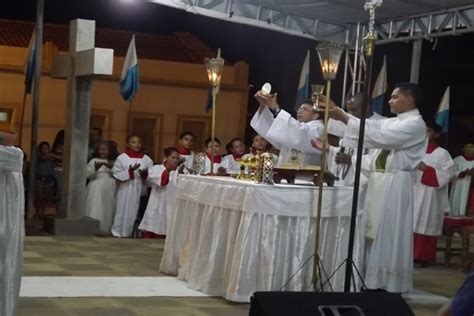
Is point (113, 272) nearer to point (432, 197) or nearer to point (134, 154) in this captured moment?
point (134, 154)

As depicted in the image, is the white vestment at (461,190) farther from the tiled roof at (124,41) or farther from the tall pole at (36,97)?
the tiled roof at (124,41)

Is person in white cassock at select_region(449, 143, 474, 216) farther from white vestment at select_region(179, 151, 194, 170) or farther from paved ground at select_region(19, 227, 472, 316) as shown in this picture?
white vestment at select_region(179, 151, 194, 170)

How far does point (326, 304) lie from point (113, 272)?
425 cm

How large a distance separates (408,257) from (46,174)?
7.53 m

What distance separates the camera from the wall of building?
17.3m

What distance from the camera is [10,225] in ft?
16.1

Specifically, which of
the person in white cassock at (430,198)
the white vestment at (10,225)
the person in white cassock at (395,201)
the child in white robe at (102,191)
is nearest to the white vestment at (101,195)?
the child in white robe at (102,191)

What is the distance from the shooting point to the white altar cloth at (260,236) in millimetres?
6910

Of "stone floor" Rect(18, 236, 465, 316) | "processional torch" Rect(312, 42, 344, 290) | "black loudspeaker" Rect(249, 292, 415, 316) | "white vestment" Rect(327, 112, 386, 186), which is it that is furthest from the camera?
"white vestment" Rect(327, 112, 386, 186)

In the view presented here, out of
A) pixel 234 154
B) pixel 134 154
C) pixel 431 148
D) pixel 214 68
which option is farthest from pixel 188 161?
pixel 214 68

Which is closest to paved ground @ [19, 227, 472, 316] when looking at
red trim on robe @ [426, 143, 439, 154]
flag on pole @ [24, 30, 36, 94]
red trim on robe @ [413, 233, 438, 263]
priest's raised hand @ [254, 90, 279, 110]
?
red trim on robe @ [413, 233, 438, 263]

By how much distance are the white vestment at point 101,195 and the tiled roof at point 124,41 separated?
6.40 metres

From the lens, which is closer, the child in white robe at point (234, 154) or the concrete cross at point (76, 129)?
the concrete cross at point (76, 129)

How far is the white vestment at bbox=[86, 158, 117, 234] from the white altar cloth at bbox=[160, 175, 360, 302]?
4.91 m
